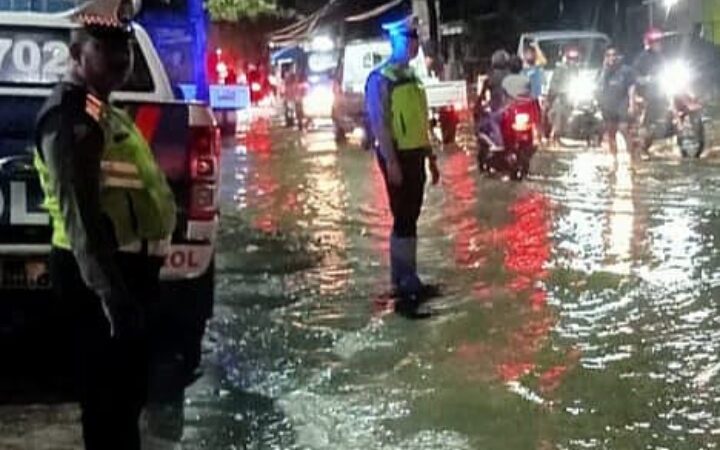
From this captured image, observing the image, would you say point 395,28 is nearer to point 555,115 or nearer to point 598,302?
point 598,302

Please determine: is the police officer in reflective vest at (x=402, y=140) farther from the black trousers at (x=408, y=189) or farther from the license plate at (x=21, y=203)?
the license plate at (x=21, y=203)

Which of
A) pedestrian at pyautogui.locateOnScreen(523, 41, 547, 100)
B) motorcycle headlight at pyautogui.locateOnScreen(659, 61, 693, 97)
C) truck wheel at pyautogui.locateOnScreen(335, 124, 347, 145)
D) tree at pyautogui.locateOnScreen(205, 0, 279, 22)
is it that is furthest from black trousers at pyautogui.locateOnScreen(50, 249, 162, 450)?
tree at pyautogui.locateOnScreen(205, 0, 279, 22)

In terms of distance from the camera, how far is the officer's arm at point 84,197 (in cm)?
503

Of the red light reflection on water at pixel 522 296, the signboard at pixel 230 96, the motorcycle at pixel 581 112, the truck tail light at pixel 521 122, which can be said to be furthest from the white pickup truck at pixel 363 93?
the red light reflection on water at pixel 522 296

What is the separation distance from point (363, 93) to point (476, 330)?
53.8ft

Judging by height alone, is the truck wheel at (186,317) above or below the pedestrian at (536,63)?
below

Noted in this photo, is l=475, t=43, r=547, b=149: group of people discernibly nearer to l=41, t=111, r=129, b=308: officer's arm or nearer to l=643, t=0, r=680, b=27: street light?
l=41, t=111, r=129, b=308: officer's arm

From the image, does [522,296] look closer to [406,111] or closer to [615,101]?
[406,111]

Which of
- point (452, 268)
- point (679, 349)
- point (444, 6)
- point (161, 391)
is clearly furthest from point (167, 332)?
point (444, 6)

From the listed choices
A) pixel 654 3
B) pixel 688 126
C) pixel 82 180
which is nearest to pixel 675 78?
pixel 688 126

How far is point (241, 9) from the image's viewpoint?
2542 inches

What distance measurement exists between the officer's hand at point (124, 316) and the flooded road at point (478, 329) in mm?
2043

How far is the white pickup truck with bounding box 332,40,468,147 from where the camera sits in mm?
26047

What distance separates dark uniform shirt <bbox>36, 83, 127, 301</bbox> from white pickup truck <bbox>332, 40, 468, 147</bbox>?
20364mm
